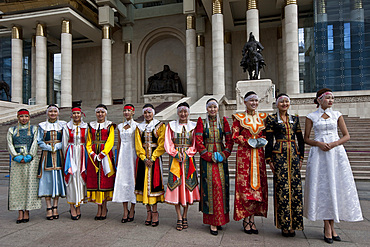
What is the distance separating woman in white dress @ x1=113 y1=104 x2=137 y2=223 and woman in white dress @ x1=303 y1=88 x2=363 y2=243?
2472mm

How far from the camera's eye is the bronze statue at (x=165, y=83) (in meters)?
23.1

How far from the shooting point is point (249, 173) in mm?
3764

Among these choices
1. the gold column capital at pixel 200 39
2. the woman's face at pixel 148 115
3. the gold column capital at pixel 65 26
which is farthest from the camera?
the gold column capital at pixel 200 39

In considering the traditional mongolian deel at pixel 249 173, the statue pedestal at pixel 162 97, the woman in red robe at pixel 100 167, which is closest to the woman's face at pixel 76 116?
the woman in red robe at pixel 100 167

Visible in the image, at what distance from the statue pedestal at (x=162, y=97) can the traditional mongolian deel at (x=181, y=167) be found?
721 inches

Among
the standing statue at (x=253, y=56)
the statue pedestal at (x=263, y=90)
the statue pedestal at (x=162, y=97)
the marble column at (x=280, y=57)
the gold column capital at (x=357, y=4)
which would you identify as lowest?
the statue pedestal at (x=263, y=90)

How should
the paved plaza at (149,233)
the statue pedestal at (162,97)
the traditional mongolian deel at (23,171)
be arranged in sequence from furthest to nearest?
1. the statue pedestal at (162,97)
2. the traditional mongolian deel at (23,171)
3. the paved plaza at (149,233)

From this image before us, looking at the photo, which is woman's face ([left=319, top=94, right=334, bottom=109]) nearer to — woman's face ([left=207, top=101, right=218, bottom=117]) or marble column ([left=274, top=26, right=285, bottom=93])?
woman's face ([left=207, top=101, right=218, bottom=117])

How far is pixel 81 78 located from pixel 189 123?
24838 millimetres

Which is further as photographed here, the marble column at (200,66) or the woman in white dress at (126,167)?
the marble column at (200,66)

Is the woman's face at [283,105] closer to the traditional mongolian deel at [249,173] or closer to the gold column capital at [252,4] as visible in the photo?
the traditional mongolian deel at [249,173]

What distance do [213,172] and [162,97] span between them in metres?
19.0

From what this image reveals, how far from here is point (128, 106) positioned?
447 centimetres

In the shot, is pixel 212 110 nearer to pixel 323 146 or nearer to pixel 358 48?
pixel 323 146
